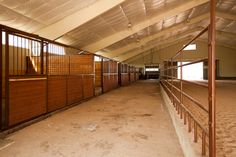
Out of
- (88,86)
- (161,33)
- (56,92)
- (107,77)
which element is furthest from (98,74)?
(161,33)

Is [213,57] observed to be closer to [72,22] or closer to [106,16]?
[72,22]

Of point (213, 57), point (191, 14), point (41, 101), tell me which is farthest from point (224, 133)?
point (191, 14)

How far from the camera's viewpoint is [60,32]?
6.92 meters

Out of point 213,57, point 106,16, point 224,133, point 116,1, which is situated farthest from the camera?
point 106,16

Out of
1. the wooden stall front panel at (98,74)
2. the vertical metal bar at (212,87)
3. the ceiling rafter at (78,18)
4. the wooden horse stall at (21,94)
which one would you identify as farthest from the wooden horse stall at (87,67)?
the vertical metal bar at (212,87)

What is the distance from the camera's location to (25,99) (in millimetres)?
3672

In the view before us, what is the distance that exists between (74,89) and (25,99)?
2420 mm

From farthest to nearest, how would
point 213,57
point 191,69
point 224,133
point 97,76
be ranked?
point 191,69 → point 97,76 → point 224,133 → point 213,57

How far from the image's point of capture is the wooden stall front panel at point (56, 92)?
465 centimetres

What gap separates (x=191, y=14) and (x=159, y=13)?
3.70 metres

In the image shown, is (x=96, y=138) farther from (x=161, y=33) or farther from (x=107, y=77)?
(x=161, y=33)

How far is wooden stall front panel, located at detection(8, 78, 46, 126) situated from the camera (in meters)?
3.37

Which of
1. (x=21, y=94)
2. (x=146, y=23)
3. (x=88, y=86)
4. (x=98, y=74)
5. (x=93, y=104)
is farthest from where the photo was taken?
(x=146, y=23)

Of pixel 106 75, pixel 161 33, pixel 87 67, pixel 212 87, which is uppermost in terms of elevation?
pixel 161 33
